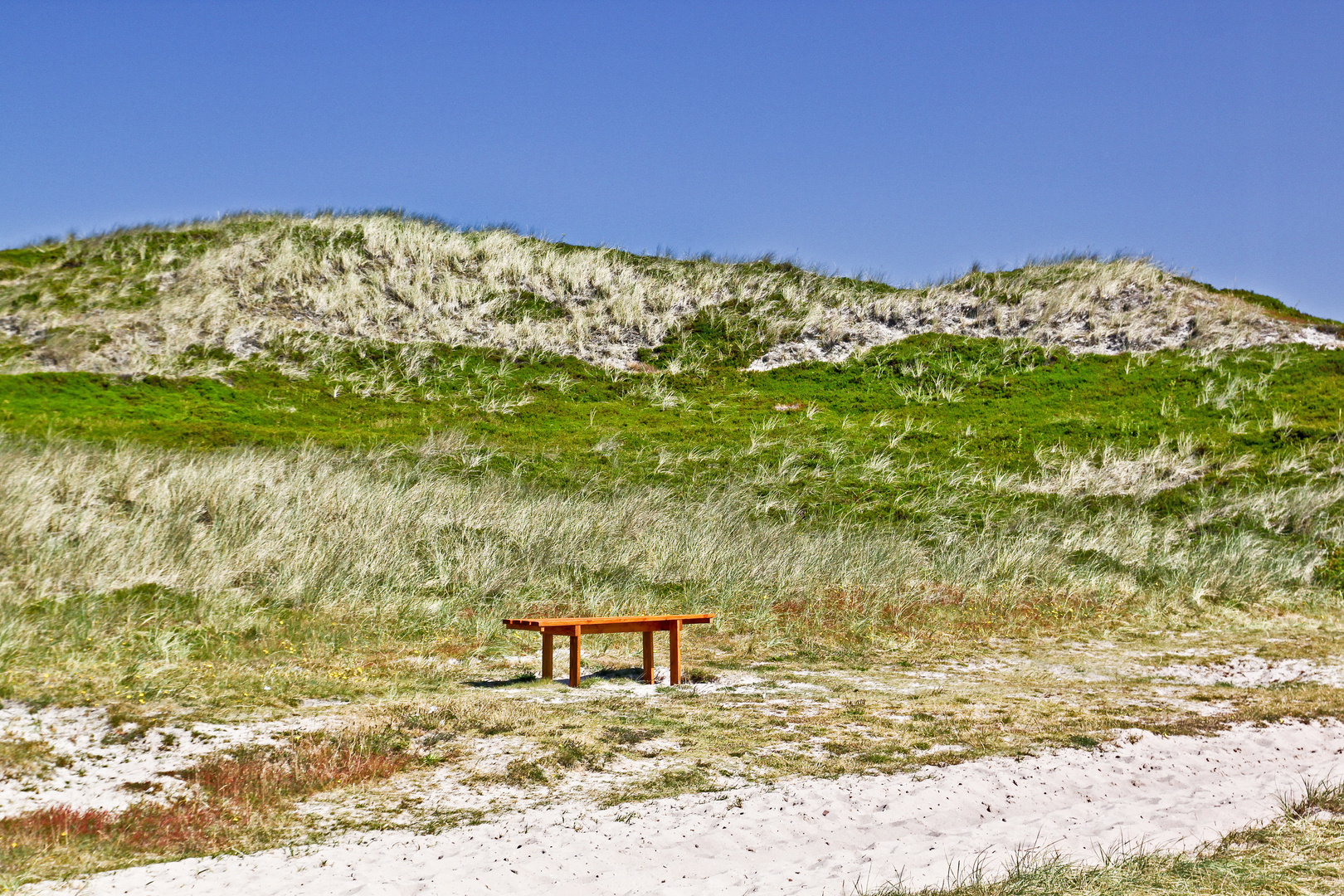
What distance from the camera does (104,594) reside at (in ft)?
36.1

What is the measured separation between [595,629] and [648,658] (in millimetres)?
832

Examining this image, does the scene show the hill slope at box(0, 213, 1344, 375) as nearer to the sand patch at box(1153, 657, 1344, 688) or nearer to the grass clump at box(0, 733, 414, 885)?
the sand patch at box(1153, 657, 1344, 688)

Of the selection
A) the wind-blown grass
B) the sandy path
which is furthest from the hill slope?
the sandy path

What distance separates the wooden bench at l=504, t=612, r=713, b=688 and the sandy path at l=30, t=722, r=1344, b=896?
3.72 metres

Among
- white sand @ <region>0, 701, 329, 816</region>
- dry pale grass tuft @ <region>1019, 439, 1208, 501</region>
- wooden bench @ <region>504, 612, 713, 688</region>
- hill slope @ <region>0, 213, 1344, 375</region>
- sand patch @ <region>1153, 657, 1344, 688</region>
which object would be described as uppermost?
hill slope @ <region>0, 213, 1344, 375</region>

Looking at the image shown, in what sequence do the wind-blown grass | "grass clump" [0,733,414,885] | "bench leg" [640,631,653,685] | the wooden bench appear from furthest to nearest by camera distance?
"bench leg" [640,631,653,685], the wind-blown grass, the wooden bench, "grass clump" [0,733,414,885]

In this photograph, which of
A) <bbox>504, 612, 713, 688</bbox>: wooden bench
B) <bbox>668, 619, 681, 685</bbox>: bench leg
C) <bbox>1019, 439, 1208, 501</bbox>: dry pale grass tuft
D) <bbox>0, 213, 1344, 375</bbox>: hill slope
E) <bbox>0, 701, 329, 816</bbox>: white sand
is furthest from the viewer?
<bbox>0, 213, 1344, 375</bbox>: hill slope

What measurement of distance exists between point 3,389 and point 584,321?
1944 centimetres

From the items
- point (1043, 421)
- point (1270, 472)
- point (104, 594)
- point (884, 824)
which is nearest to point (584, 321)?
point (1043, 421)

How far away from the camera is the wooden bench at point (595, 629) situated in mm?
10344

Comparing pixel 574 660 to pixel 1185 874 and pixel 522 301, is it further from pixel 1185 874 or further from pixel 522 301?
pixel 522 301

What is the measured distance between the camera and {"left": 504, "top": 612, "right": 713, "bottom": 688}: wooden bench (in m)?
10.3

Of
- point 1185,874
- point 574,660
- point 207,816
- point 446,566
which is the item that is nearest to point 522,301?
point 446,566

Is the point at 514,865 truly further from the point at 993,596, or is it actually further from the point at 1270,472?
the point at 1270,472
